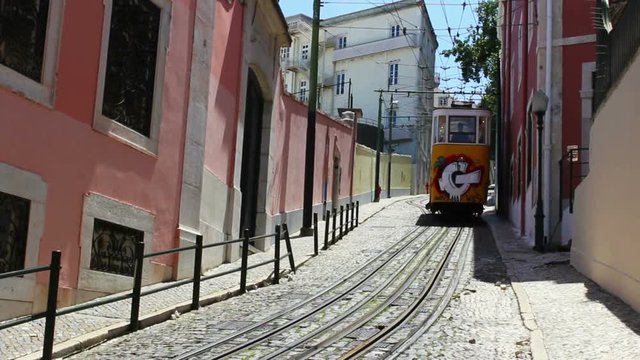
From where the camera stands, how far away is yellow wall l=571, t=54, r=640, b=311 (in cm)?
739

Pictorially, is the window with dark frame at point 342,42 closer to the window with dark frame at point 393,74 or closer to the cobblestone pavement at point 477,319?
the window with dark frame at point 393,74

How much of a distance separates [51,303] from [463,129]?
1960 cm

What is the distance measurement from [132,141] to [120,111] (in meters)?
0.45

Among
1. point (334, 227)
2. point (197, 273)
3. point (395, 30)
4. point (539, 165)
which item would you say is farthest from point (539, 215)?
point (395, 30)

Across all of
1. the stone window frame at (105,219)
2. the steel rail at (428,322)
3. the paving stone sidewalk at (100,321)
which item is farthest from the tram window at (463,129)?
the stone window frame at (105,219)

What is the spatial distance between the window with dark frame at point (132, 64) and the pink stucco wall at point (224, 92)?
230 centimetres

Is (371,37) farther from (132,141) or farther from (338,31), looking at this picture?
(132,141)

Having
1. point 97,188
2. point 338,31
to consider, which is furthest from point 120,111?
point 338,31

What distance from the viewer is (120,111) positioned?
8930 mm

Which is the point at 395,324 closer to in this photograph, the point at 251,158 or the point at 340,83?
the point at 251,158

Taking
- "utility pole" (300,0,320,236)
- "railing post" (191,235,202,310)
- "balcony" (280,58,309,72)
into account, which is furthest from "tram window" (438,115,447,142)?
"balcony" (280,58,309,72)

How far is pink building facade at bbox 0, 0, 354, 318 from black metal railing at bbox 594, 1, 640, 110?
6.60 m

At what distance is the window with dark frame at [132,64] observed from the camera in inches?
342

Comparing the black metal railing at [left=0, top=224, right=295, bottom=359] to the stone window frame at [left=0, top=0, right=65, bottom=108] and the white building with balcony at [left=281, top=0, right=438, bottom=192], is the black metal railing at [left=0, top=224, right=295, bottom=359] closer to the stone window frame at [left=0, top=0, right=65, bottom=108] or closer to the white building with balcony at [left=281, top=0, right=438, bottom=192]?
the stone window frame at [left=0, top=0, right=65, bottom=108]
